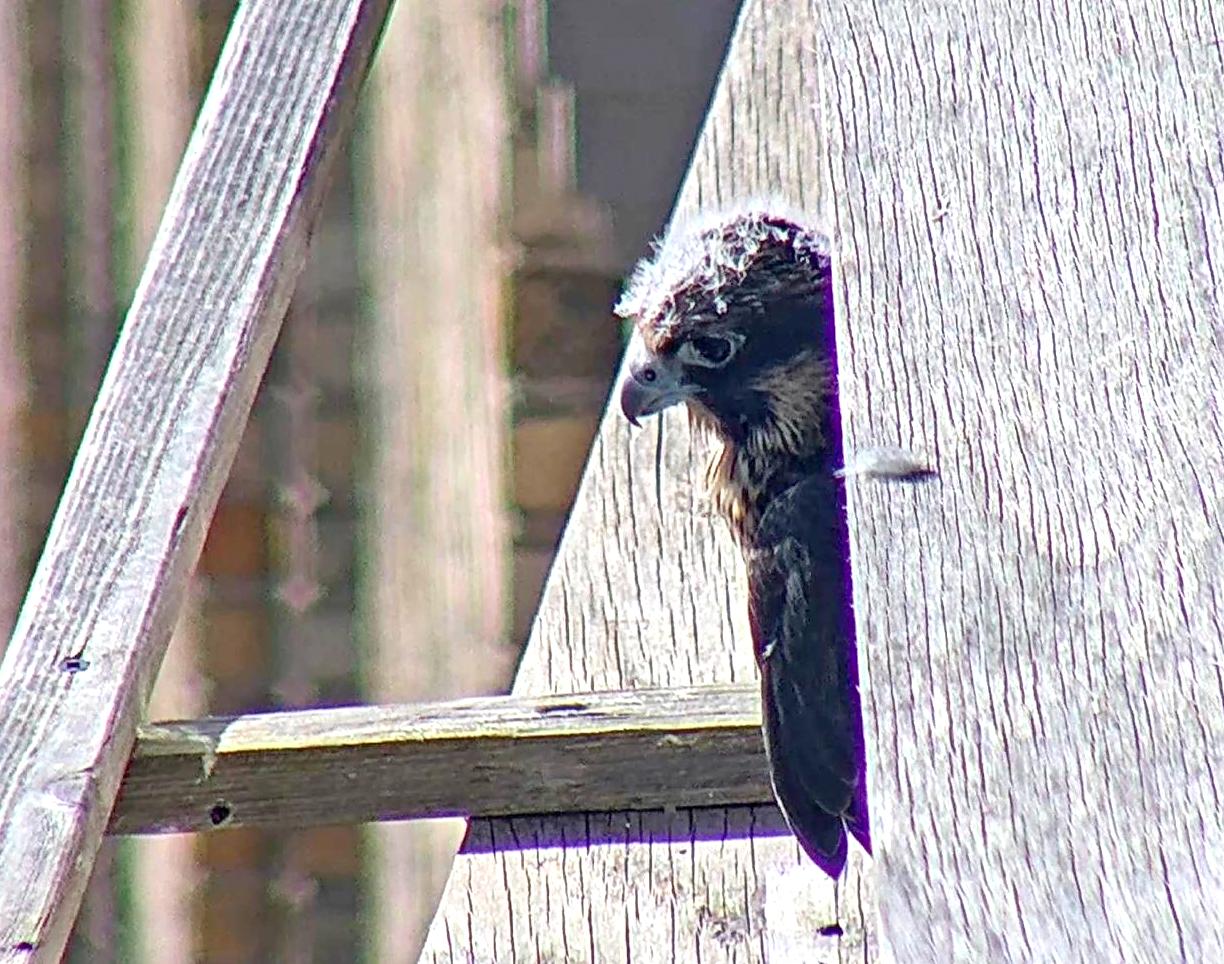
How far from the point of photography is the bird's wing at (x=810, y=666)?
173cm

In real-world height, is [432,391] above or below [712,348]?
above

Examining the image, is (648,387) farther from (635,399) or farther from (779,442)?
(779,442)

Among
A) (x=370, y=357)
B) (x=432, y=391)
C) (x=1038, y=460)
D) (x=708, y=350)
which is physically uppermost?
(x=370, y=357)

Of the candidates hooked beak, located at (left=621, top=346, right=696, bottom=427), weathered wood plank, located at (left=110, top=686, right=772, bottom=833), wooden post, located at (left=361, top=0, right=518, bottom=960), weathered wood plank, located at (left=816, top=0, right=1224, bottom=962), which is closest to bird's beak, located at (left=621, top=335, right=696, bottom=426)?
hooked beak, located at (left=621, top=346, right=696, bottom=427)

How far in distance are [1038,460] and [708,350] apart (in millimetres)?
1273

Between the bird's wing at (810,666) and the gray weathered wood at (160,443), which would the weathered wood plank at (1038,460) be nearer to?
the gray weathered wood at (160,443)

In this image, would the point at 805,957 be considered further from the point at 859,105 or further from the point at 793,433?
the point at 859,105

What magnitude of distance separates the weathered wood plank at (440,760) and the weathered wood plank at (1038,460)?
2.08ft

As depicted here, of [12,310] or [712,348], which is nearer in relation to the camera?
[712,348]

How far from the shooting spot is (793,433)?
228 centimetres

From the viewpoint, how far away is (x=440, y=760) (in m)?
1.63

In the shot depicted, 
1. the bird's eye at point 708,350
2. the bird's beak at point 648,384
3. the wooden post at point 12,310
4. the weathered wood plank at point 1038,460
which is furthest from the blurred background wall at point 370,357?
the weathered wood plank at point 1038,460

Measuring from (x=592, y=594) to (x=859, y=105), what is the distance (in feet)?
2.84

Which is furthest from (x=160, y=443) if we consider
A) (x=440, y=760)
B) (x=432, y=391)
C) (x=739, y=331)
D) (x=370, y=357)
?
(x=370, y=357)
